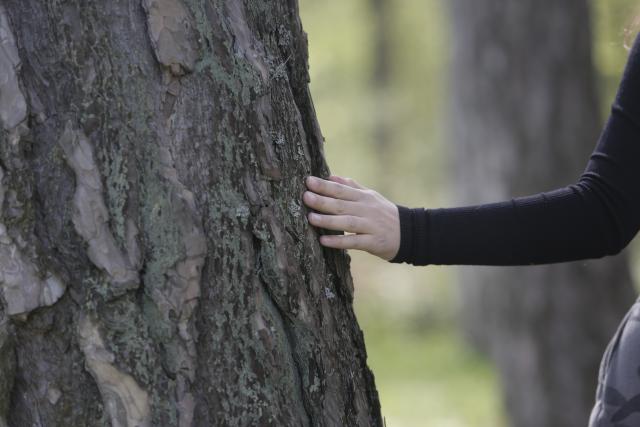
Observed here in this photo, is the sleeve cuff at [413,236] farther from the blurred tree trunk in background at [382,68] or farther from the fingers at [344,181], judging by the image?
the blurred tree trunk in background at [382,68]

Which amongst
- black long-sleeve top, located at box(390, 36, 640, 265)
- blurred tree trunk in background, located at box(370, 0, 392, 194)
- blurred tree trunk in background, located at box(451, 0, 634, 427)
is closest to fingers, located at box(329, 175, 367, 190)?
black long-sleeve top, located at box(390, 36, 640, 265)

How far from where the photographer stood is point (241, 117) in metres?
1.51

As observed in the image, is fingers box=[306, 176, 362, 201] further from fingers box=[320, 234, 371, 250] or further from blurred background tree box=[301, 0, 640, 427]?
blurred background tree box=[301, 0, 640, 427]

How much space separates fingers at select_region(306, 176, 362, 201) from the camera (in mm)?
1637

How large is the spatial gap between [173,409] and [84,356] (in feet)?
0.58

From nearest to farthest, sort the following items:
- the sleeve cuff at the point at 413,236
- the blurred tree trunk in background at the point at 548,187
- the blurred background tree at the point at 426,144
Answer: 1. the sleeve cuff at the point at 413,236
2. the blurred tree trunk in background at the point at 548,187
3. the blurred background tree at the point at 426,144

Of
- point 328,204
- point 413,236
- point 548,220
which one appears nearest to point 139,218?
point 328,204

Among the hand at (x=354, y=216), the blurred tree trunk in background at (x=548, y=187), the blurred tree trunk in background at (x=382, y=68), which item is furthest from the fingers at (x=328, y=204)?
the blurred tree trunk in background at (x=382, y=68)

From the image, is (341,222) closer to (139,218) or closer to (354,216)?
(354,216)

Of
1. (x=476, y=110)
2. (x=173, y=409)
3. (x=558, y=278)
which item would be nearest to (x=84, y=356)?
(x=173, y=409)

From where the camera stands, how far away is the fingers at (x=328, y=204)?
5.32 feet

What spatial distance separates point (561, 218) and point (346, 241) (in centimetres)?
49

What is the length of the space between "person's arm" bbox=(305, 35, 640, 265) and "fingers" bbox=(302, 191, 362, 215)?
4cm

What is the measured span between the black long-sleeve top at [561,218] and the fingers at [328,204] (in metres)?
0.13
